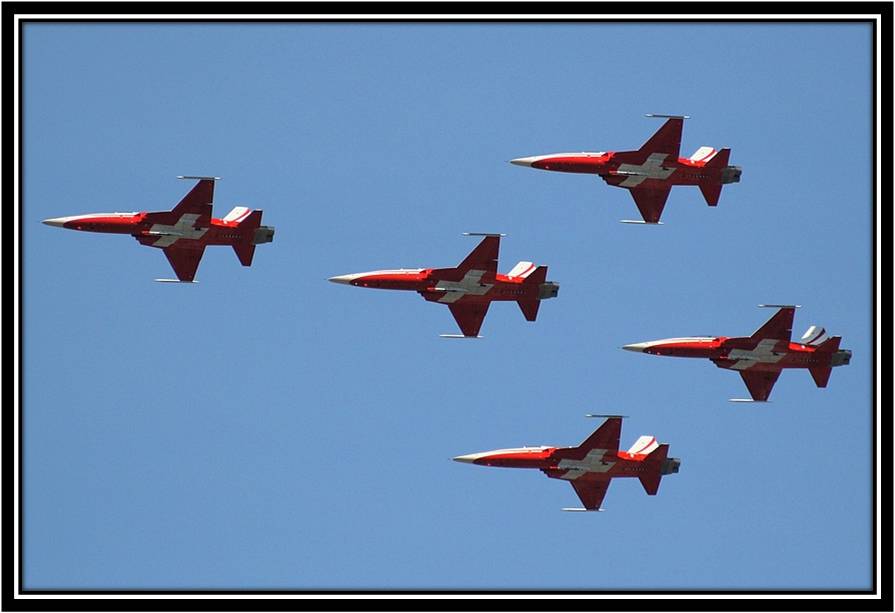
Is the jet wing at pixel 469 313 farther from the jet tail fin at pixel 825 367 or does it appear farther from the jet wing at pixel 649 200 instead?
the jet tail fin at pixel 825 367

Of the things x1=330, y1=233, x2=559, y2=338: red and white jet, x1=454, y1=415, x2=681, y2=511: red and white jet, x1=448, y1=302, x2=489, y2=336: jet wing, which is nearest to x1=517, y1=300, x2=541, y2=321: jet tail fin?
x1=330, y1=233, x2=559, y2=338: red and white jet

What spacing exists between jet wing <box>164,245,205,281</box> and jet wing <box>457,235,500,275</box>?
856cm

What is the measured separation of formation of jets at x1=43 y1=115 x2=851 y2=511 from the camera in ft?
247

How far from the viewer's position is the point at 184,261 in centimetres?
7719

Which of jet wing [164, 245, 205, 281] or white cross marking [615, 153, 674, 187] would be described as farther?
jet wing [164, 245, 205, 281]

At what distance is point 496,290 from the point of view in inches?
3004

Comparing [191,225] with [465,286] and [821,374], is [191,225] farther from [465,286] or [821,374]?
[821,374]

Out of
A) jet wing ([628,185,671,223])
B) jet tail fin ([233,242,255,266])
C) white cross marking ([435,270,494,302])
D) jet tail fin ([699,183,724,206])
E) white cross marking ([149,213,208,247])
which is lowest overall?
white cross marking ([435,270,494,302])

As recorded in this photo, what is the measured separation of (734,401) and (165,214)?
19167mm

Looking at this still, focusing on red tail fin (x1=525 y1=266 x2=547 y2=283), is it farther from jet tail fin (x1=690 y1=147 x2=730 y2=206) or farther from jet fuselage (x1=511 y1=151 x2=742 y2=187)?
jet tail fin (x1=690 y1=147 x2=730 y2=206)

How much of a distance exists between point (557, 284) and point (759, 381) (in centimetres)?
759
